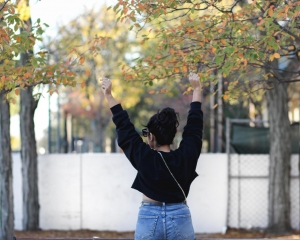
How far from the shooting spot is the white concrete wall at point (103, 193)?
11.7 metres

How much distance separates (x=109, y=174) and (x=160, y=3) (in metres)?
5.34

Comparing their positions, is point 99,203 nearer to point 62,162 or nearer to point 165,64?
point 62,162

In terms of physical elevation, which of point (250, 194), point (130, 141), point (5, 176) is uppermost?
point (130, 141)

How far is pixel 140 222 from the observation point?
391cm

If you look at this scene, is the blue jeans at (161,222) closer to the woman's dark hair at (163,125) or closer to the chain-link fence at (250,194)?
the woman's dark hair at (163,125)

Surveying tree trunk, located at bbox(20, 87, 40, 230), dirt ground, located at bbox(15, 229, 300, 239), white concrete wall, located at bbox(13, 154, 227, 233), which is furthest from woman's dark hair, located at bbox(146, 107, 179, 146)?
tree trunk, located at bbox(20, 87, 40, 230)

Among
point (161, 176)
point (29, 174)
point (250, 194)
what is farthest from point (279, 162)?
point (161, 176)

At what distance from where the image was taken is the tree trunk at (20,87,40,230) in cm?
1159

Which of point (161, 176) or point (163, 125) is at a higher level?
point (163, 125)

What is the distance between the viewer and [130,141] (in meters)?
3.89

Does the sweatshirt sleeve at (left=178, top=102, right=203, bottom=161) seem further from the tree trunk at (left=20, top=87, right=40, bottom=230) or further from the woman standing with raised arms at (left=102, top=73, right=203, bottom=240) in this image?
the tree trunk at (left=20, top=87, right=40, bottom=230)

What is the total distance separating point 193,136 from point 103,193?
7.95 metres

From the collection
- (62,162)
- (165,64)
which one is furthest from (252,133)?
(165,64)

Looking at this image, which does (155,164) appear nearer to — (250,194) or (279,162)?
(279,162)
